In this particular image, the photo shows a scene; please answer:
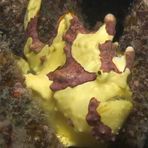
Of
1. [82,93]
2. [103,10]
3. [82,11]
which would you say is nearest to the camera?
[82,93]

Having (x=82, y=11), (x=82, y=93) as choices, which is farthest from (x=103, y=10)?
(x=82, y=93)

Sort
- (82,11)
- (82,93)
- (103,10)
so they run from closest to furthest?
(82,93) < (82,11) < (103,10)

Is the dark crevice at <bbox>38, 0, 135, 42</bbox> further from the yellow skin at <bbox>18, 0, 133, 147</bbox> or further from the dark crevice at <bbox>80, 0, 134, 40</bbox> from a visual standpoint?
the yellow skin at <bbox>18, 0, 133, 147</bbox>

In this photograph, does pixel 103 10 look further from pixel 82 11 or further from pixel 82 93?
pixel 82 93

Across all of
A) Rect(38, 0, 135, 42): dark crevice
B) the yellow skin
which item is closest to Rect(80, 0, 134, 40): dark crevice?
Rect(38, 0, 135, 42): dark crevice

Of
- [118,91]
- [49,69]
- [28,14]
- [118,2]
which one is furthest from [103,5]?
[118,91]

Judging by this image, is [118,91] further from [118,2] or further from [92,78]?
[118,2]

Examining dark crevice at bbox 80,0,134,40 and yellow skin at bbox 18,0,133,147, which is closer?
yellow skin at bbox 18,0,133,147

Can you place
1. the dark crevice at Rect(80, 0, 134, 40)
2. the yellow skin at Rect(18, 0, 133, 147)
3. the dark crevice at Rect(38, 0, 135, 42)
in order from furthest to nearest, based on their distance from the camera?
the dark crevice at Rect(80, 0, 134, 40)
the dark crevice at Rect(38, 0, 135, 42)
the yellow skin at Rect(18, 0, 133, 147)

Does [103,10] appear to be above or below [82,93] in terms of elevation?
above
